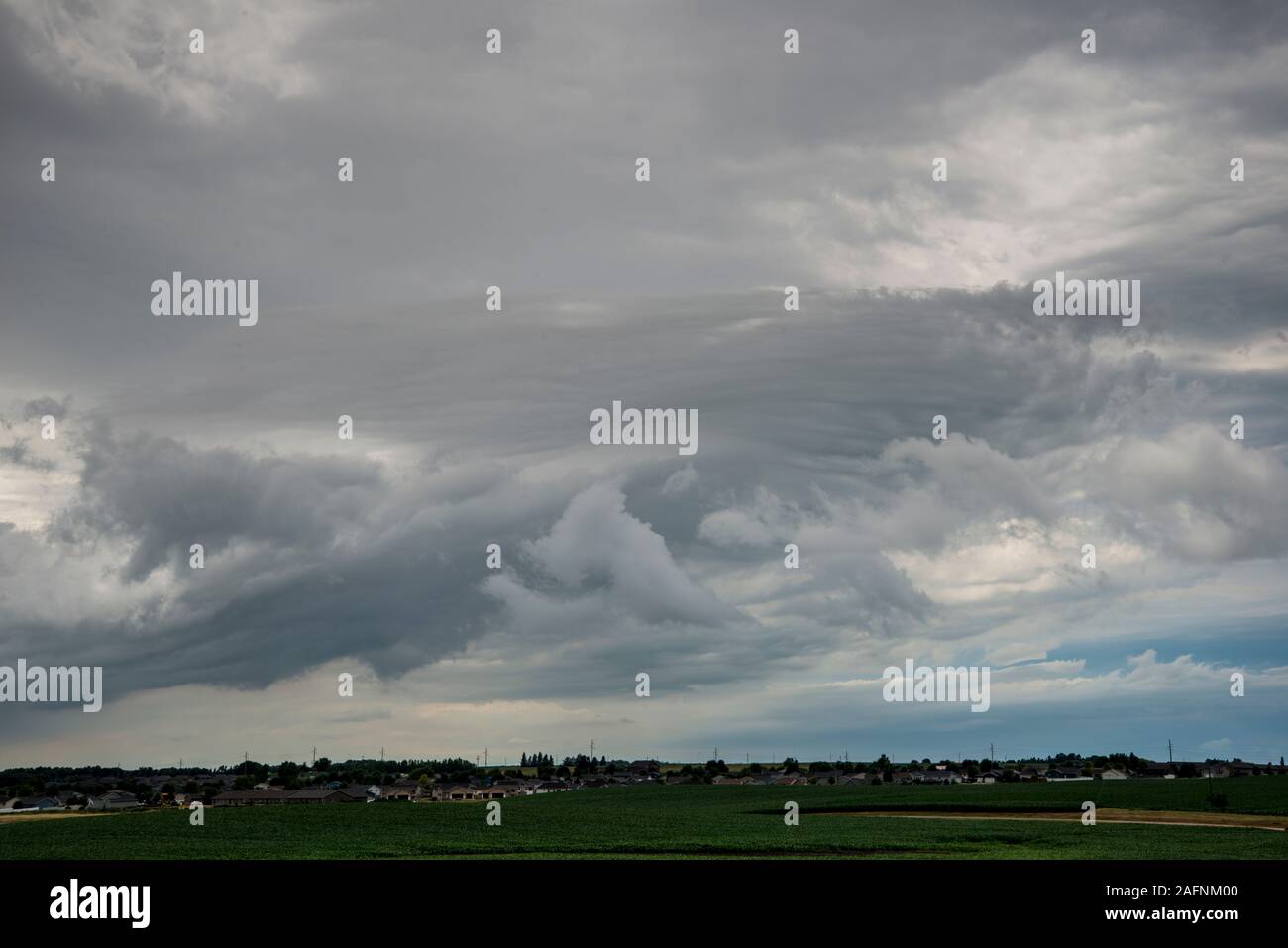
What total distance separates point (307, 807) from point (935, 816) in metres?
64.9

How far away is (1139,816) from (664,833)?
168ft

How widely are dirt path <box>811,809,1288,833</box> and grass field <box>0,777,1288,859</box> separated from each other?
115cm

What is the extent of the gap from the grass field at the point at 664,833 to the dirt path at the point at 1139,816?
1.15 meters

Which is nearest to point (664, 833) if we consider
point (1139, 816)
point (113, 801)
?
point (1139, 816)

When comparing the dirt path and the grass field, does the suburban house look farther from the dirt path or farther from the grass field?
the dirt path

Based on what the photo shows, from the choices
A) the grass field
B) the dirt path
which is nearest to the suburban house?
the grass field

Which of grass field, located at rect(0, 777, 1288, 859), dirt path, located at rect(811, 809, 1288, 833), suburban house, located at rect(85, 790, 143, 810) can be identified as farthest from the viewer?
suburban house, located at rect(85, 790, 143, 810)

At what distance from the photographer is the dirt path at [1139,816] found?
10144 cm

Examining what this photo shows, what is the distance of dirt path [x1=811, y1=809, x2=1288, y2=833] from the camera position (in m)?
101

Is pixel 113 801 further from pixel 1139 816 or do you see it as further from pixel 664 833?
pixel 1139 816
